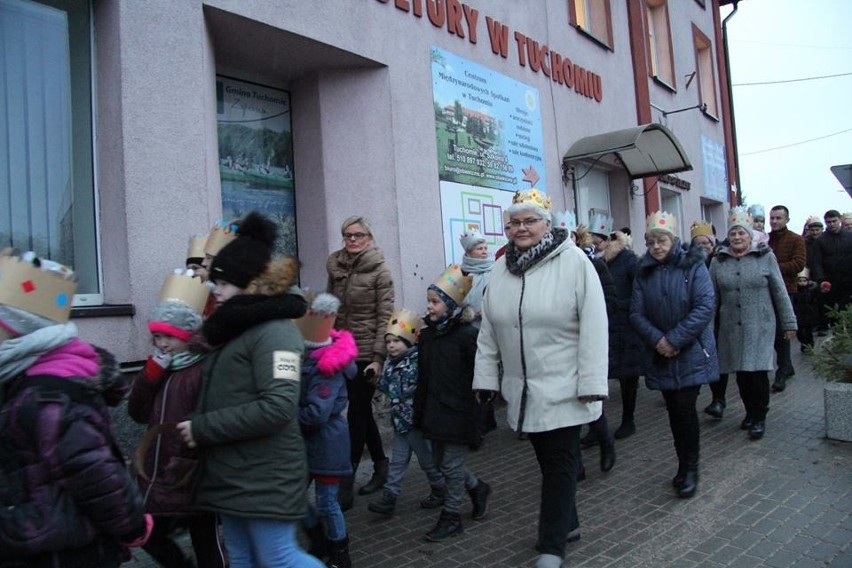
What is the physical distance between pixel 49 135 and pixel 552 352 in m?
3.76

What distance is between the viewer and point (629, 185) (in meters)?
12.4

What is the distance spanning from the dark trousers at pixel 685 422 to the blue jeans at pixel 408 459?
5.17ft

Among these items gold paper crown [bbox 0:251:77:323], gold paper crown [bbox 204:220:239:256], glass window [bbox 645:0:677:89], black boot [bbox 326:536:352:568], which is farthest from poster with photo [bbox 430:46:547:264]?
glass window [bbox 645:0:677:89]

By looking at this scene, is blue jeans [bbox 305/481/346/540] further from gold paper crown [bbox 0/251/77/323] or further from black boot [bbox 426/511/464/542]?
gold paper crown [bbox 0/251/77/323]

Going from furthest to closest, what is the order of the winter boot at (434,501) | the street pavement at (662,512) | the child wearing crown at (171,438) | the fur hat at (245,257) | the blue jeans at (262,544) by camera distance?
the winter boot at (434,501) → the street pavement at (662,512) → the child wearing crown at (171,438) → the fur hat at (245,257) → the blue jeans at (262,544)

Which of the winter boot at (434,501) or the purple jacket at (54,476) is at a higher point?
the purple jacket at (54,476)

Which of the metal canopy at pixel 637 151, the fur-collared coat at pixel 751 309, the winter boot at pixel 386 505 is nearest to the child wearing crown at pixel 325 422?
the winter boot at pixel 386 505

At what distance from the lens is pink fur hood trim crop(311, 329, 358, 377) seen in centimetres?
369

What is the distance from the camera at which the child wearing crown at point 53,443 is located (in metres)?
2.14

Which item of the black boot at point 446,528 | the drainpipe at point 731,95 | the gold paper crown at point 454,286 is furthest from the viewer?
the drainpipe at point 731,95

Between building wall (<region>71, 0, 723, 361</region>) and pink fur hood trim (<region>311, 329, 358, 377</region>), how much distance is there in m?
1.78

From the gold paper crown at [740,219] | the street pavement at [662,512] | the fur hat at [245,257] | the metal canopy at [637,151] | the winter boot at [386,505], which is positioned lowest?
the street pavement at [662,512]

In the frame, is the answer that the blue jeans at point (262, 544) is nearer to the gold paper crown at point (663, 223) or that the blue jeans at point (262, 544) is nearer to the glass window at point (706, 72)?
the gold paper crown at point (663, 223)

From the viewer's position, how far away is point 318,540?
12.2 ft
